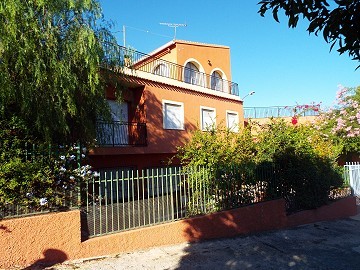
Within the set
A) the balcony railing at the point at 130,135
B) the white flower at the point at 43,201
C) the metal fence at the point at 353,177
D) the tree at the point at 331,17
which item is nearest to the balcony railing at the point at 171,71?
the balcony railing at the point at 130,135

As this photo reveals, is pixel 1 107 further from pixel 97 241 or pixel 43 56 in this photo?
pixel 97 241

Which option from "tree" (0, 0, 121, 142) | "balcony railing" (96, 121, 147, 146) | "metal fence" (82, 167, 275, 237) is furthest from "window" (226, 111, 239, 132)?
"tree" (0, 0, 121, 142)

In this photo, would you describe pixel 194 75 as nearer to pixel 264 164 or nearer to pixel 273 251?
pixel 264 164

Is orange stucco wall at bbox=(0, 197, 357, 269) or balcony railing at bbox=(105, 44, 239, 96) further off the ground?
balcony railing at bbox=(105, 44, 239, 96)

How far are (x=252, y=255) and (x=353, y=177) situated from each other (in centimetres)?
957

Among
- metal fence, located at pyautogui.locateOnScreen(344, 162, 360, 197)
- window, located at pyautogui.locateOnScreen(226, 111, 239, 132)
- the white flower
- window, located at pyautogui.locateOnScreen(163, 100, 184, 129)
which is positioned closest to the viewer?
the white flower

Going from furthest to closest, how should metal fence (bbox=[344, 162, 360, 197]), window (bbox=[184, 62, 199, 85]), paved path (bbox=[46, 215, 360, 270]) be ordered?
window (bbox=[184, 62, 199, 85]), metal fence (bbox=[344, 162, 360, 197]), paved path (bbox=[46, 215, 360, 270])

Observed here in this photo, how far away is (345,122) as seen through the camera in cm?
2055

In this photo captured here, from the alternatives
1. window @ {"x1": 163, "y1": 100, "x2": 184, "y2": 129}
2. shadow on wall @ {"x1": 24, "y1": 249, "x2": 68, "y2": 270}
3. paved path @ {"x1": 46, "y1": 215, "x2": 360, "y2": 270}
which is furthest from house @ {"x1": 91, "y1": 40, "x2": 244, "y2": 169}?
shadow on wall @ {"x1": 24, "y1": 249, "x2": 68, "y2": 270}

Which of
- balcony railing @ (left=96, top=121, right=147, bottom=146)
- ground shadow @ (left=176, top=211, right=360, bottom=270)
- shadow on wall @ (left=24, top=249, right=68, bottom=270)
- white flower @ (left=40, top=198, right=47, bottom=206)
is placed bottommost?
ground shadow @ (left=176, top=211, right=360, bottom=270)

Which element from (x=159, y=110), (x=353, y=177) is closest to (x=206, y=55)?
(x=159, y=110)

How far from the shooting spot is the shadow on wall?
5.21m

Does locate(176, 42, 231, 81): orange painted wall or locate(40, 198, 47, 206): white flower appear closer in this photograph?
locate(40, 198, 47, 206): white flower

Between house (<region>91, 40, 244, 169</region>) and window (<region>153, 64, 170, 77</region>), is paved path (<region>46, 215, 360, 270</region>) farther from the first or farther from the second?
window (<region>153, 64, 170, 77</region>)
